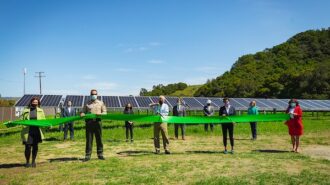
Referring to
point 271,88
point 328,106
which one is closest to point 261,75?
point 271,88

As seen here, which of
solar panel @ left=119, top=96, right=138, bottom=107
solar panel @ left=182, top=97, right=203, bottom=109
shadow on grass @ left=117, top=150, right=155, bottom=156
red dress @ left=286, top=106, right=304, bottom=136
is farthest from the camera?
solar panel @ left=182, top=97, right=203, bottom=109

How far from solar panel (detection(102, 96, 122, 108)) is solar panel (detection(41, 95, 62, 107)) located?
4.09 metres

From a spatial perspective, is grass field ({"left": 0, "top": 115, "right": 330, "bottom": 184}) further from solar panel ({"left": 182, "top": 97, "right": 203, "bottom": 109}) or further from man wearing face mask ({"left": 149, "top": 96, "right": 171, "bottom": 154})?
solar panel ({"left": 182, "top": 97, "right": 203, "bottom": 109})

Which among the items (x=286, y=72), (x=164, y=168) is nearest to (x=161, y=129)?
(x=164, y=168)

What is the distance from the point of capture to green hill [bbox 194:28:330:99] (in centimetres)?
7044

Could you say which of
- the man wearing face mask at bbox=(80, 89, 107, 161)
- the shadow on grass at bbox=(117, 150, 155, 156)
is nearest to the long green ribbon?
the man wearing face mask at bbox=(80, 89, 107, 161)

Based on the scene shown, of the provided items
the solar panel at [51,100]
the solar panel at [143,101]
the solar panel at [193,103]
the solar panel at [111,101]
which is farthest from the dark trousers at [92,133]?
the solar panel at [193,103]

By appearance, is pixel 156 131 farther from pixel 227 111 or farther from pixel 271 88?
pixel 271 88

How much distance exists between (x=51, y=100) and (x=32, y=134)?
2094 cm

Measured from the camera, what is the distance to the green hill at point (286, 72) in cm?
7044

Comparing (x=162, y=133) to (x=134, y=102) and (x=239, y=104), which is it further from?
(x=239, y=104)

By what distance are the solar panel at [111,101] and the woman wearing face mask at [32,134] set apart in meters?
18.9

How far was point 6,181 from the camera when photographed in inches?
334

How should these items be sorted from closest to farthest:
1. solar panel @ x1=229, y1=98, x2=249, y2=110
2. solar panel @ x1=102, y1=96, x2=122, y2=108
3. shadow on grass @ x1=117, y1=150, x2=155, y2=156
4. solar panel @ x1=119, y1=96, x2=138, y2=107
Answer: shadow on grass @ x1=117, y1=150, x2=155, y2=156 → solar panel @ x1=102, y1=96, x2=122, y2=108 → solar panel @ x1=119, y1=96, x2=138, y2=107 → solar panel @ x1=229, y1=98, x2=249, y2=110
